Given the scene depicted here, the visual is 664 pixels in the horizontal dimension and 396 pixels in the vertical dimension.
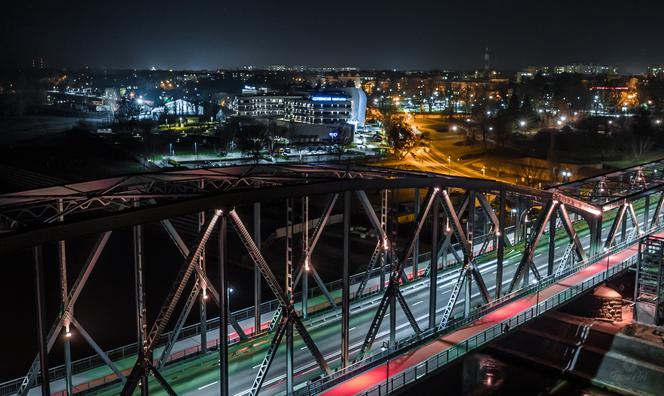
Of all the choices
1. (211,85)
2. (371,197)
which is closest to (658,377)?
(371,197)

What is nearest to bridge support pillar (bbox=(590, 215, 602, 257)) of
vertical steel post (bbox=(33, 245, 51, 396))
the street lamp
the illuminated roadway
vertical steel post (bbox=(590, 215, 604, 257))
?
vertical steel post (bbox=(590, 215, 604, 257))

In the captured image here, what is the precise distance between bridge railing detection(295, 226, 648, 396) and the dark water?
2.84 metres

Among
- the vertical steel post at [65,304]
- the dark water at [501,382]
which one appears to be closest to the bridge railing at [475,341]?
the dark water at [501,382]

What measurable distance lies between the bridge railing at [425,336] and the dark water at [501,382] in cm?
284

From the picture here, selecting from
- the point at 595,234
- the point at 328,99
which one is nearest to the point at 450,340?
the point at 595,234

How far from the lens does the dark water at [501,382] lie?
64.0 ft

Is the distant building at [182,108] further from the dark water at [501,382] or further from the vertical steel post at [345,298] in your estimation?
the vertical steel post at [345,298]

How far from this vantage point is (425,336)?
49.5 feet

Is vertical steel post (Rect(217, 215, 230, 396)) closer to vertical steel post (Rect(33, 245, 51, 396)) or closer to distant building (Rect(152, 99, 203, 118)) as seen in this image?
vertical steel post (Rect(33, 245, 51, 396))

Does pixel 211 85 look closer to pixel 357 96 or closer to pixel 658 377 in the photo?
pixel 357 96

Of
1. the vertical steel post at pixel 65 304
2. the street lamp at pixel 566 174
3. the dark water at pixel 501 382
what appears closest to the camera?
the vertical steel post at pixel 65 304

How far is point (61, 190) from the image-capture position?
40.2 feet

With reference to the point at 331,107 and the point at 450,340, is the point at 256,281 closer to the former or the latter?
the point at 450,340

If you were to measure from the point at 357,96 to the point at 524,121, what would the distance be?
24.5 meters
